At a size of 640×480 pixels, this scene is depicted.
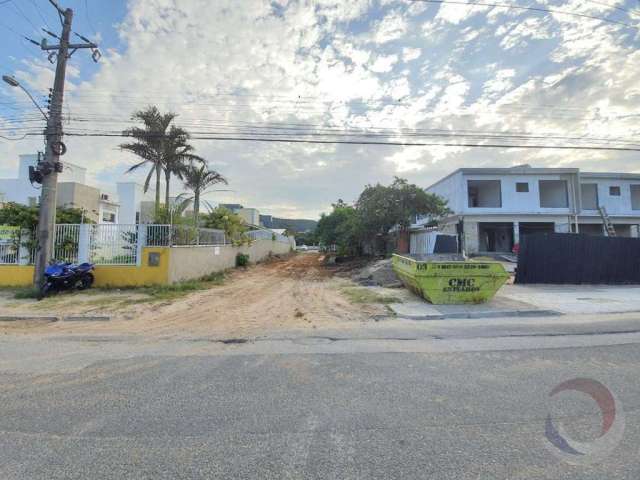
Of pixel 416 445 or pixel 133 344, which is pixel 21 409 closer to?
pixel 133 344

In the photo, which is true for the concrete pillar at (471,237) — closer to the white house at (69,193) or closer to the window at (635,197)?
the window at (635,197)

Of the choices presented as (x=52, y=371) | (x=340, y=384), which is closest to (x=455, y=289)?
(x=340, y=384)

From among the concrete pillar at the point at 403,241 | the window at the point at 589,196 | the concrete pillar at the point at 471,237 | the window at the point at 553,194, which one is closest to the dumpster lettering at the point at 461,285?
the concrete pillar at the point at 403,241

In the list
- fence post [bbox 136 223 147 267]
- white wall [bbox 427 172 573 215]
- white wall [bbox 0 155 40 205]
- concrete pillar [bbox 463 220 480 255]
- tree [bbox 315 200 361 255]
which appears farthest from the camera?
white wall [bbox 0 155 40 205]

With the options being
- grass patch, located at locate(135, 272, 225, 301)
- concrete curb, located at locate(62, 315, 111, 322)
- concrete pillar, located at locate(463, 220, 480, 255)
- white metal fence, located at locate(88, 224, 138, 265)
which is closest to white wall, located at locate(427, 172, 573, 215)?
concrete pillar, located at locate(463, 220, 480, 255)

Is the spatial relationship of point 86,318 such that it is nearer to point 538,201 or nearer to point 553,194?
point 538,201

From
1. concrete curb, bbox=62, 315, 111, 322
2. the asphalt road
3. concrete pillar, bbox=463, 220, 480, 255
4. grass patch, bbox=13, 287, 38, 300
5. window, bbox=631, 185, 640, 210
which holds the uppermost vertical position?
window, bbox=631, 185, 640, 210

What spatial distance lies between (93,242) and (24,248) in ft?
8.67

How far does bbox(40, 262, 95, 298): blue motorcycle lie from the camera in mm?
10289

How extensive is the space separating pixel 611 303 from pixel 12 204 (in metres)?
20.6

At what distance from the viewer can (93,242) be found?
39.2 ft

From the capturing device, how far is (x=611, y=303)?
9.26 m

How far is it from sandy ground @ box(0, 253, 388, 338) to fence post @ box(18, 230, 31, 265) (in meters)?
1.88

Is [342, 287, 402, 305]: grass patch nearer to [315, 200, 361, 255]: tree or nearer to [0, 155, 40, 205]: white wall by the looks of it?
[315, 200, 361, 255]: tree
